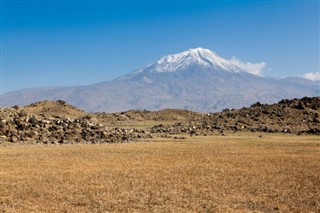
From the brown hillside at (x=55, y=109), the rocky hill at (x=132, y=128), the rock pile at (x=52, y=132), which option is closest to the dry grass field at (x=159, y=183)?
the rock pile at (x=52, y=132)

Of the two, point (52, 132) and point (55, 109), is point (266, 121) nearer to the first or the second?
point (52, 132)

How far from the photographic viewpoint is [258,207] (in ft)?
59.3

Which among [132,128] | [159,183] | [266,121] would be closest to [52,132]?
[132,128]

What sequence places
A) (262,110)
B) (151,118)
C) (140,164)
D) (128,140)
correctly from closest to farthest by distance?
(140,164), (128,140), (262,110), (151,118)

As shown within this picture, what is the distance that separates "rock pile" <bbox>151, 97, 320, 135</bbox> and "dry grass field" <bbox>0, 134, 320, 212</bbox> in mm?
35448

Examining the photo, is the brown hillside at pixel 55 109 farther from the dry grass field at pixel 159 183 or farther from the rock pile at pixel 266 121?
the dry grass field at pixel 159 183

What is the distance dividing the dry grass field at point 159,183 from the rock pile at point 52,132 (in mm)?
15063

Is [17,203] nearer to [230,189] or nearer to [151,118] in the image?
[230,189]

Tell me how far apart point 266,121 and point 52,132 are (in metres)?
40.0

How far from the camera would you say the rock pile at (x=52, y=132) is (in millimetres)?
50938

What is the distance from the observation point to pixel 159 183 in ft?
75.6

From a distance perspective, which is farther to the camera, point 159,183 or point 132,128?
point 132,128

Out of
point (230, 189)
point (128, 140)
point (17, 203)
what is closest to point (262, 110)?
point (128, 140)

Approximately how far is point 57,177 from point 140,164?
7361 mm
